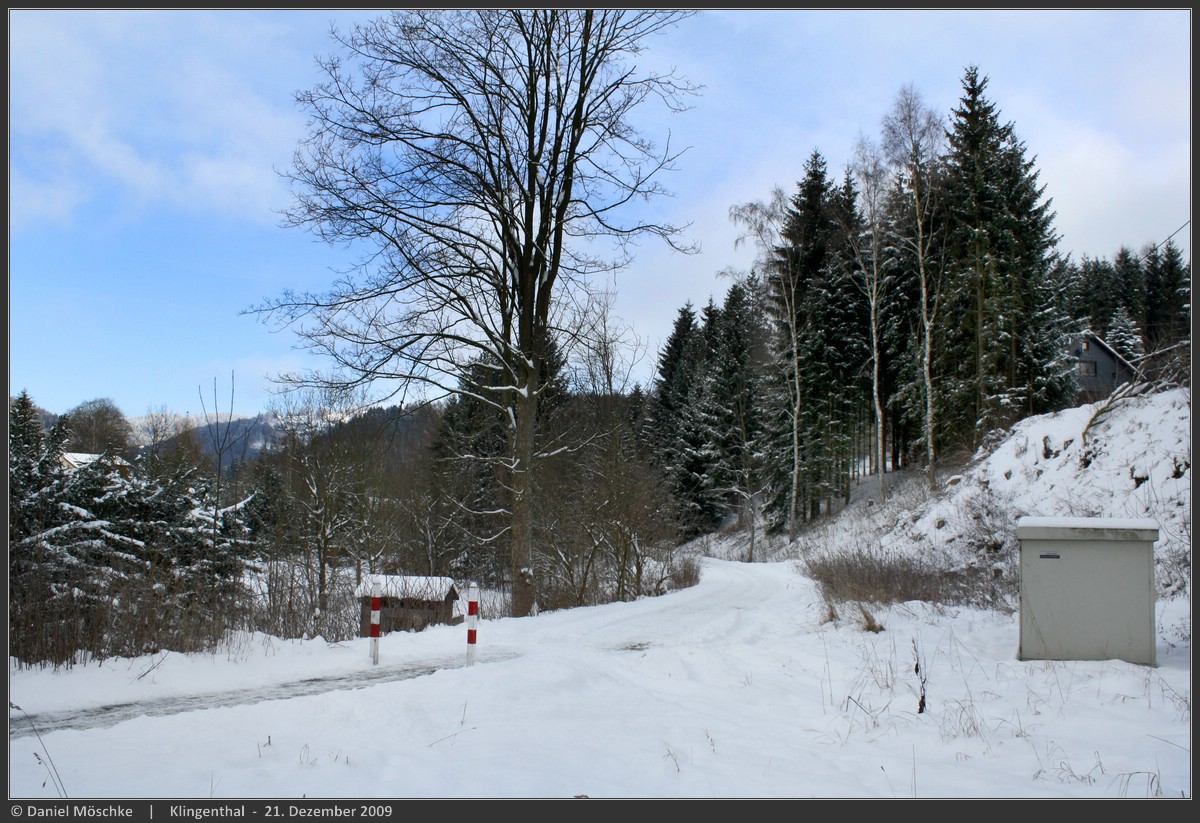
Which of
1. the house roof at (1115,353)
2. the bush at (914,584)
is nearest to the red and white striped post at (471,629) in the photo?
the bush at (914,584)

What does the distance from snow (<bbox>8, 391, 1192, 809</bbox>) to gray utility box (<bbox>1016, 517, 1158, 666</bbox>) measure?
0.75 feet

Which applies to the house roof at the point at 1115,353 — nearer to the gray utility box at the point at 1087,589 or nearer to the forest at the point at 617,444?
the forest at the point at 617,444

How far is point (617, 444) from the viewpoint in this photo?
19953 mm

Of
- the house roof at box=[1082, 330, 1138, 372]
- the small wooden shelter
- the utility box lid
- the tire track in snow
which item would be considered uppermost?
the house roof at box=[1082, 330, 1138, 372]

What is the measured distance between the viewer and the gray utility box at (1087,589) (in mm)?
7086

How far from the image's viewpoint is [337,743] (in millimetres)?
5051

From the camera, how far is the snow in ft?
14.1

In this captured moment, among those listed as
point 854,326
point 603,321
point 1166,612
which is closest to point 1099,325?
point 854,326

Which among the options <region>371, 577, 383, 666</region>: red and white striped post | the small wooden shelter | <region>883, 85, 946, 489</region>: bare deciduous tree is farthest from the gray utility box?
<region>883, 85, 946, 489</region>: bare deciduous tree

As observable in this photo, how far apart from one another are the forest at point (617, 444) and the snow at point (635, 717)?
6.41 feet

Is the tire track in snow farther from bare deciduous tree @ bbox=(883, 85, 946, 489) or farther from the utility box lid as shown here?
bare deciduous tree @ bbox=(883, 85, 946, 489)

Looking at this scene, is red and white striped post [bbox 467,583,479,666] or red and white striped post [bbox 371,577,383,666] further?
red and white striped post [bbox 371,577,383,666]

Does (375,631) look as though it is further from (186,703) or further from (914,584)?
(914,584)

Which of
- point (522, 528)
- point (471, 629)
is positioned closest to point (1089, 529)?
point (471, 629)
